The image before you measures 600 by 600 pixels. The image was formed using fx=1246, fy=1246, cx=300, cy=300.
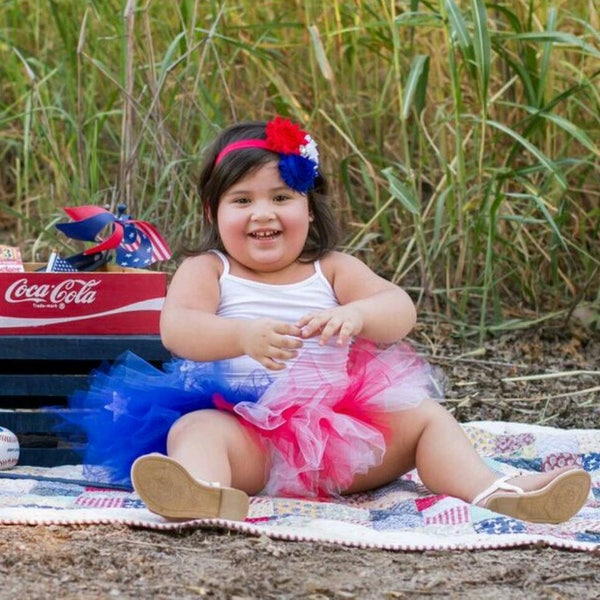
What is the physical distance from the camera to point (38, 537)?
197 centimetres

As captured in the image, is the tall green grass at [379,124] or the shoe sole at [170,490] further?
the tall green grass at [379,124]

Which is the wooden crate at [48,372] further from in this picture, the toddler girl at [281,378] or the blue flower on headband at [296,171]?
the blue flower on headband at [296,171]

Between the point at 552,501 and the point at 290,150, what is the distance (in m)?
0.85

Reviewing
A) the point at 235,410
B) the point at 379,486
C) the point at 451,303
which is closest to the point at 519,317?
the point at 451,303

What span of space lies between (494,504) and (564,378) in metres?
1.32

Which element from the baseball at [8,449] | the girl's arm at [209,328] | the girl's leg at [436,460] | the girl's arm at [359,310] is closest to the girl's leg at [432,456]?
the girl's leg at [436,460]

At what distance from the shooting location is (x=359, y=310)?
92.5 inches

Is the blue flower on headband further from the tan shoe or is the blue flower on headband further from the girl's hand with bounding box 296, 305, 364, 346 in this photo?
the tan shoe

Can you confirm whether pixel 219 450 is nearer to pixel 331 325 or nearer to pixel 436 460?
pixel 331 325

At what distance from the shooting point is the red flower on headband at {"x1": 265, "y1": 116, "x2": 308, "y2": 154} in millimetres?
2486

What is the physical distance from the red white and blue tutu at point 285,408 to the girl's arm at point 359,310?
0.09 m

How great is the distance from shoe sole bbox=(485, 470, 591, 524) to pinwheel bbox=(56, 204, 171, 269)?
1.05m

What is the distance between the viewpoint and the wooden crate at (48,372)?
261cm

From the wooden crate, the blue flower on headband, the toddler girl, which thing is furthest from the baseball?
the blue flower on headband
